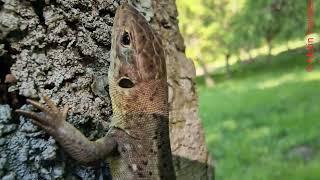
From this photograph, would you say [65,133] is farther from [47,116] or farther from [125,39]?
[125,39]

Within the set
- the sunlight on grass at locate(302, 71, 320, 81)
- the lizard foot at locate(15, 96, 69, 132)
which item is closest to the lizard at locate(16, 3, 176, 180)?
the lizard foot at locate(15, 96, 69, 132)

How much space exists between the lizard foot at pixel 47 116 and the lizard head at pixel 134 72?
11.7 inches

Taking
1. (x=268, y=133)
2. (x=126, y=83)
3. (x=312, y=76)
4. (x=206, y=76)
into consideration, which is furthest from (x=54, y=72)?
(x=206, y=76)

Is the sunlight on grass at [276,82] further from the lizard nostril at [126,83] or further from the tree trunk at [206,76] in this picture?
the lizard nostril at [126,83]

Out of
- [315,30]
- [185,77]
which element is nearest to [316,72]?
[315,30]

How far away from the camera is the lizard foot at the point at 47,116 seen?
2.02 meters

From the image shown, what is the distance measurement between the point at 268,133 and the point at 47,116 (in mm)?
10301

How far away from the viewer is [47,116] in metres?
2.06

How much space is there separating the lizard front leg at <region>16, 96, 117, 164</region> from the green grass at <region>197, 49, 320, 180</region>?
6.24 metres

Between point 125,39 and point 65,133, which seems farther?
point 125,39

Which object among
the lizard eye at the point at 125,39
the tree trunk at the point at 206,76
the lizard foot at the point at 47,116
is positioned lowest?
the lizard foot at the point at 47,116

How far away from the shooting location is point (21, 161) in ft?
6.39

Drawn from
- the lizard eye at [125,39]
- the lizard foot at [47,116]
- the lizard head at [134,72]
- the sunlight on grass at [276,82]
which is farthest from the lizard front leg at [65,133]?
the sunlight on grass at [276,82]

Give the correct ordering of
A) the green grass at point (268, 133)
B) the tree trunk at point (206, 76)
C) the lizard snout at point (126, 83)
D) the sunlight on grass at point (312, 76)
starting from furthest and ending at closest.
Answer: the tree trunk at point (206, 76) < the sunlight on grass at point (312, 76) < the green grass at point (268, 133) < the lizard snout at point (126, 83)
